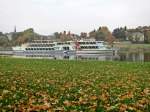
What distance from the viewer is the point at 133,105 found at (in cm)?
999

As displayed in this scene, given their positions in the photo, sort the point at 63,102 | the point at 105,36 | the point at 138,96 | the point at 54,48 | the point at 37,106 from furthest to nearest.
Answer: the point at 105,36, the point at 54,48, the point at 138,96, the point at 63,102, the point at 37,106

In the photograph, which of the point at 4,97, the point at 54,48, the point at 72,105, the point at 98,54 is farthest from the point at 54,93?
the point at 54,48

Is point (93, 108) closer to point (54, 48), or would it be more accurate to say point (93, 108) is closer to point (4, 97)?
point (4, 97)

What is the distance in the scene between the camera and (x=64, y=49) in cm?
11056

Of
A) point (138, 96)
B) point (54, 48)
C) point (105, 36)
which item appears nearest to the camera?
point (138, 96)

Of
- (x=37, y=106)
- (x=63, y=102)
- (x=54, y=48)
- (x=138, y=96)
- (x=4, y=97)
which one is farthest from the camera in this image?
(x=54, y=48)

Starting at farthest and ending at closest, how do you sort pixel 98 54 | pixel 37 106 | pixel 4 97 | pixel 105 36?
pixel 105 36 → pixel 98 54 → pixel 4 97 → pixel 37 106

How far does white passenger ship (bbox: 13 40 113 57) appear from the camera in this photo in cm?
10819

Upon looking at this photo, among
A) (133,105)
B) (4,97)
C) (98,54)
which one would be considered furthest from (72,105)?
(98,54)

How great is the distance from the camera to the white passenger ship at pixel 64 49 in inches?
4259

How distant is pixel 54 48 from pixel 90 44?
9.33m

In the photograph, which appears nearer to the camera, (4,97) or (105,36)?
(4,97)

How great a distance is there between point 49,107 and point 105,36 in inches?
6673

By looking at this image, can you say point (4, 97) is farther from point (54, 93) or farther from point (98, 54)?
point (98, 54)
